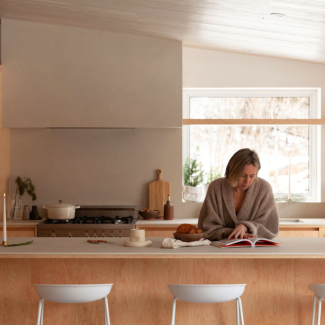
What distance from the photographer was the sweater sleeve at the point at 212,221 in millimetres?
2916

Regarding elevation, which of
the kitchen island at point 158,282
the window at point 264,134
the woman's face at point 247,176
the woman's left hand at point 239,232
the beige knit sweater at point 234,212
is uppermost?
the window at point 264,134

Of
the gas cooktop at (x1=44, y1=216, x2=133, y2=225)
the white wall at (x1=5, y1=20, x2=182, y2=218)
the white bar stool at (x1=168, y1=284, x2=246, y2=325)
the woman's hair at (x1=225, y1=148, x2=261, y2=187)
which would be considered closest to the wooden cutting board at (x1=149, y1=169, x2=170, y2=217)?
the gas cooktop at (x1=44, y1=216, x2=133, y2=225)

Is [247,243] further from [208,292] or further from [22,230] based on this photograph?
[22,230]

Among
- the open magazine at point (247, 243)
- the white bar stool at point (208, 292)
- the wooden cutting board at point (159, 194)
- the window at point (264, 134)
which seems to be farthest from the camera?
the window at point (264, 134)

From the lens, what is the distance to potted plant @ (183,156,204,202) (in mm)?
5000

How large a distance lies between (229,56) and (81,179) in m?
2.12

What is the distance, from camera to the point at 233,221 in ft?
10.0

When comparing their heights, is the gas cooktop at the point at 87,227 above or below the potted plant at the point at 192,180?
below

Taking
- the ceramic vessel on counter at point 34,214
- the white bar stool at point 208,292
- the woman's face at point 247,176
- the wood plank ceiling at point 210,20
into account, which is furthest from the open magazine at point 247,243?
the ceramic vessel on counter at point 34,214

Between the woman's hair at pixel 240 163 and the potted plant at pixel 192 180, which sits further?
the potted plant at pixel 192 180

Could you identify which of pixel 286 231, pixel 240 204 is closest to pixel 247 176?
pixel 240 204

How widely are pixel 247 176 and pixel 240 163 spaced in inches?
3.9

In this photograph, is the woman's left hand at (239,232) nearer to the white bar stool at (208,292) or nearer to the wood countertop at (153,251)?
the wood countertop at (153,251)

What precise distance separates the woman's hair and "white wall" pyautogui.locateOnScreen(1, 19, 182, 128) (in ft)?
5.08
